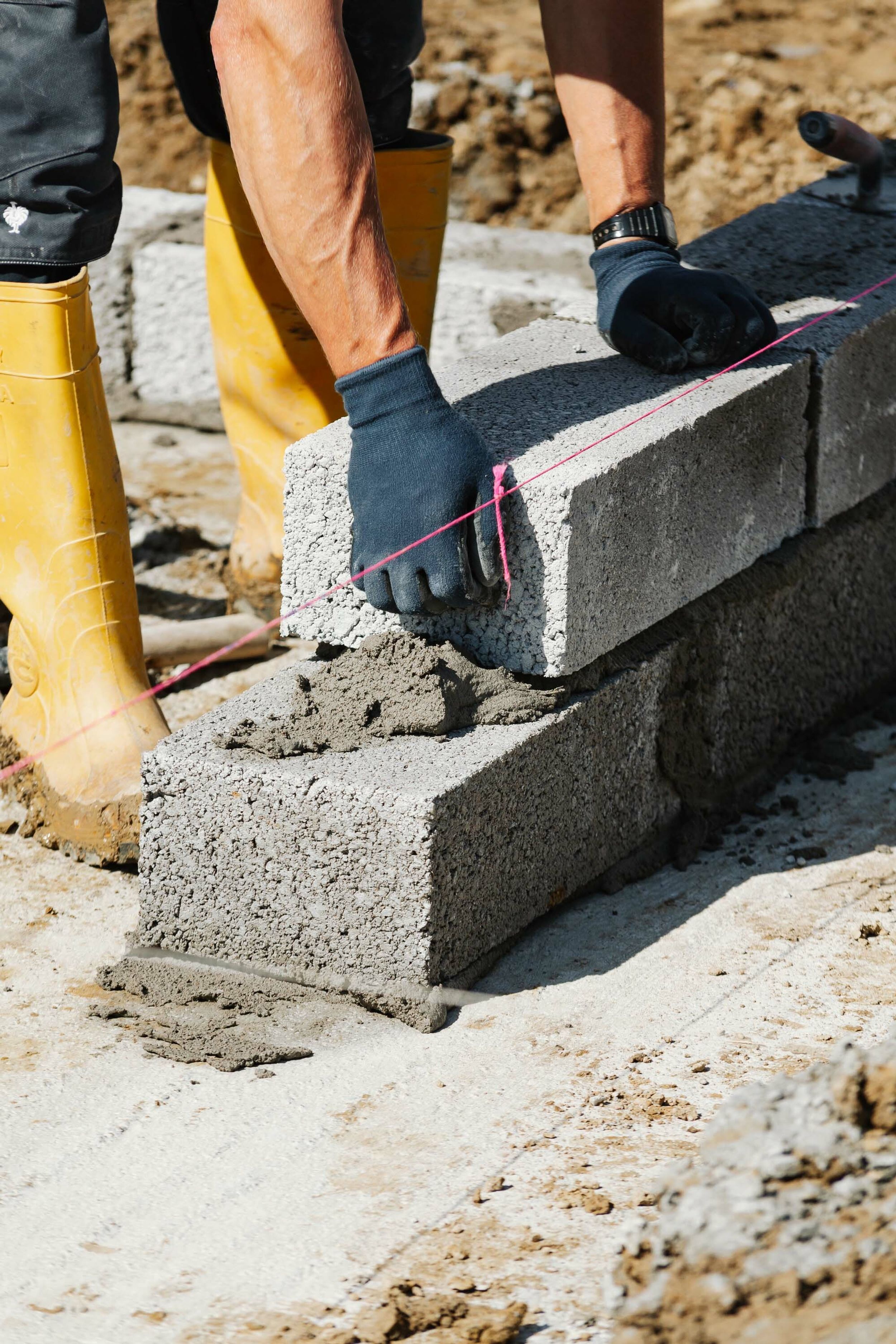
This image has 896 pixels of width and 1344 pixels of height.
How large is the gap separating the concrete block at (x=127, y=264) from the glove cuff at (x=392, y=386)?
288 cm

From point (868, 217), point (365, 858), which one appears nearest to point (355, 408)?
point (365, 858)

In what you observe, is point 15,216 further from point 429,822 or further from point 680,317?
point 429,822

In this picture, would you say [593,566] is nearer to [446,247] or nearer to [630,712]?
[630,712]

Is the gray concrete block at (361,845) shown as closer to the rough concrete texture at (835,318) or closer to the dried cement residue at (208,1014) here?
the dried cement residue at (208,1014)

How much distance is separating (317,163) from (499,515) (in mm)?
604

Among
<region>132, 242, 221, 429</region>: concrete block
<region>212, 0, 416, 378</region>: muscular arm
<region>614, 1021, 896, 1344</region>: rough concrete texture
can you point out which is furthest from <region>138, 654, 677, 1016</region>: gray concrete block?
<region>132, 242, 221, 429</region>: concrete block

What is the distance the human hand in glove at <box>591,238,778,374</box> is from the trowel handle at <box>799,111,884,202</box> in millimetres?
665

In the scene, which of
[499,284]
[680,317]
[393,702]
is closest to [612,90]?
[680,317]

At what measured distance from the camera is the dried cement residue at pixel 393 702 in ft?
8.16

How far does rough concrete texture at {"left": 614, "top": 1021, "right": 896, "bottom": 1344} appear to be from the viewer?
4.88 feet

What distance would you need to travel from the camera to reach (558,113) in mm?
6277

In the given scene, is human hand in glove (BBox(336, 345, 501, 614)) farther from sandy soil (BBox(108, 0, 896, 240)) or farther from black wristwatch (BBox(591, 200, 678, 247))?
sandy soil (BBox(108, 0, 896, 240))

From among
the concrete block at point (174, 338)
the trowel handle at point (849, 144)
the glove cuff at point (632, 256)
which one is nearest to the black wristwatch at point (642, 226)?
the glove cuff at point (632, 256)

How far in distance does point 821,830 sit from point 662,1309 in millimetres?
→ 1583
